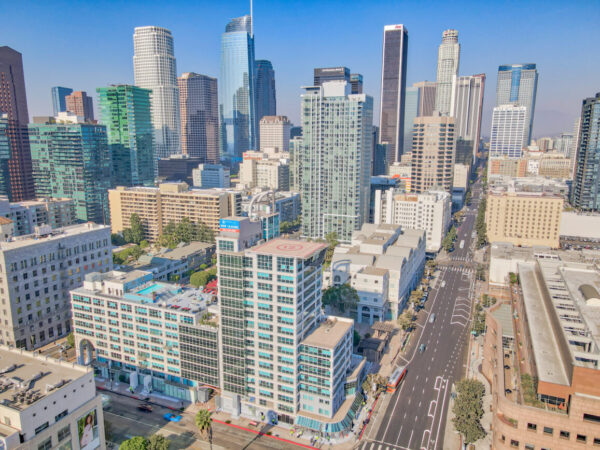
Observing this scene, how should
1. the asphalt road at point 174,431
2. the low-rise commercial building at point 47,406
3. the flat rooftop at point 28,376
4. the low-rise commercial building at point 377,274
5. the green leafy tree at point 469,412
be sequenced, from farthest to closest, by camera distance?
the low-rise commercial building at point 377,274, the asphalt road at point 174,431, the green leafy tree at point 469,412, the flat rooftop at point 28,376, the low-rise commercial building at point 47,406

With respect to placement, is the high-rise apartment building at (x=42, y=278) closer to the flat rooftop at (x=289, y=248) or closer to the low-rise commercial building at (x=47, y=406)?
the low-rise commercial building at (x=47, y=406)

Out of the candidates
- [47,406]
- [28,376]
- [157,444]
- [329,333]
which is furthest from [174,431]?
[329,333]

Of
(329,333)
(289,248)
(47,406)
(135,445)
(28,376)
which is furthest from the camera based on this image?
(329,333)

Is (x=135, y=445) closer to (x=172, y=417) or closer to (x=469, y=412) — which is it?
(x=172, y=417)

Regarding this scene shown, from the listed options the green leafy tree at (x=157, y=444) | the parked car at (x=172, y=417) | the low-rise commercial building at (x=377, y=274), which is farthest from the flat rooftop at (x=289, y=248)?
the low-rise commercial building at (x=377, y=274)

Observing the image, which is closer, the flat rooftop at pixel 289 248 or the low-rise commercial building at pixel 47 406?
the low-rise commercial building at pixel 47 406

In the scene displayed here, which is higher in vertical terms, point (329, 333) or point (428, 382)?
point (329, 333)

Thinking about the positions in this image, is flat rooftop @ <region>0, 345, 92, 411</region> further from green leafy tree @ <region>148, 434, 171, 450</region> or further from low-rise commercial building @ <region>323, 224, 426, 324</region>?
low-rise commercial building @ <region>323, 224, 426, 324</region>
